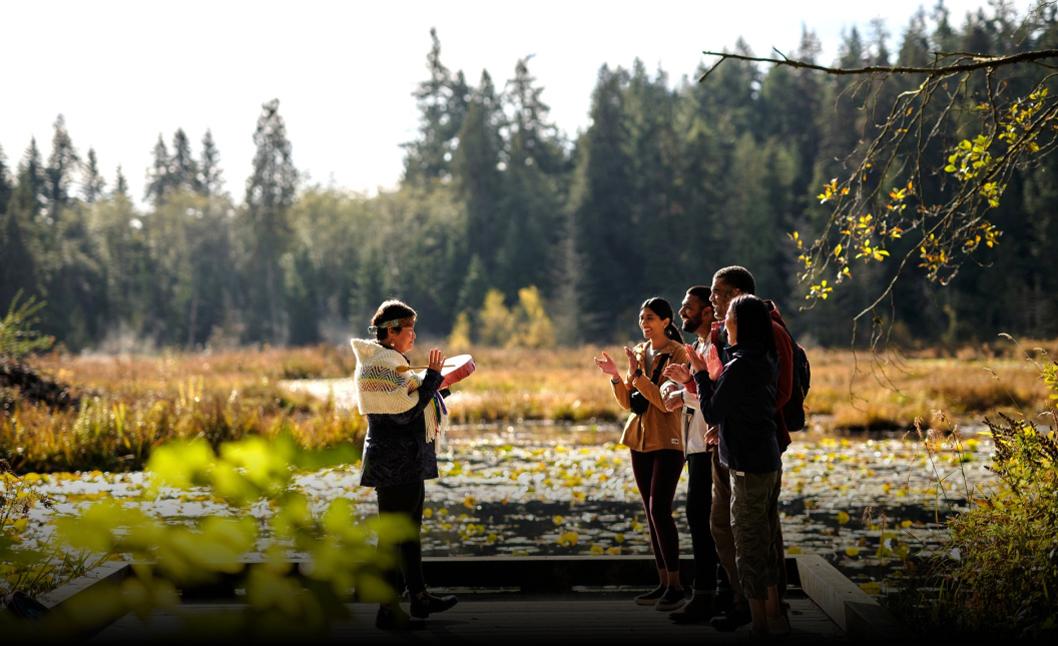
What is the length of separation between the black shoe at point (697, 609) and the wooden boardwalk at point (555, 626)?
6 cm

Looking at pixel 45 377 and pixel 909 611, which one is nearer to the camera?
pixel 909 611

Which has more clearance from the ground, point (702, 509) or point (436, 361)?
point (436, 361)

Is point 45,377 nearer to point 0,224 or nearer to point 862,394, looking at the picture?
point 862,394

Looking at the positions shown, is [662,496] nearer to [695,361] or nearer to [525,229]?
[695,361]

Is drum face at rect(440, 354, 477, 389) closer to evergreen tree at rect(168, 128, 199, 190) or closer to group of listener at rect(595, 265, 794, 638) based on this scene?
group of listener at rect(595, 265, 794, 638)

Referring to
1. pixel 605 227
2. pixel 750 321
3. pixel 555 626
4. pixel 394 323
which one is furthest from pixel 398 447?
pixel 605 227

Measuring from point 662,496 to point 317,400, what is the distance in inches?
673

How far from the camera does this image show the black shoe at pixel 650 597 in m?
5.57

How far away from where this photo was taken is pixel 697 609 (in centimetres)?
517

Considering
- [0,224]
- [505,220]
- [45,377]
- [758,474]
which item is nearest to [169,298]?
[0,224]

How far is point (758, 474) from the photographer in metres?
4.72

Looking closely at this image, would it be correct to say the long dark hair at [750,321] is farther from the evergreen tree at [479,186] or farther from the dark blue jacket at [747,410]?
the evergreen tree at [479,186]

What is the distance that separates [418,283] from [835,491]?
70064 mm

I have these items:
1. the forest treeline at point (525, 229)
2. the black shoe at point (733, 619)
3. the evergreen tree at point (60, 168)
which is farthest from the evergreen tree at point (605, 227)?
the black shoe at point (733, 619)
